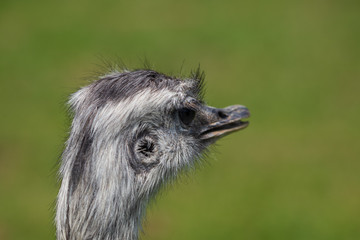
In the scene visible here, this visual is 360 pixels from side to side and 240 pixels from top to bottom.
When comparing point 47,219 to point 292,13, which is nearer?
point 47,219

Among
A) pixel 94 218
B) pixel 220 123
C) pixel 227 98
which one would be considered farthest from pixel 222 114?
pixel 227 98

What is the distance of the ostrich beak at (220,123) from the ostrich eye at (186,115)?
0.09 m

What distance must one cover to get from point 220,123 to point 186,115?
184mm

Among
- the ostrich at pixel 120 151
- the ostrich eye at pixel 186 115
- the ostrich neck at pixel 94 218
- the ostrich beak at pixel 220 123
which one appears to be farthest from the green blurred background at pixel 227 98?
the ostrich neck at pixel 94 218

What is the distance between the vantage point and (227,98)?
586 centimetres

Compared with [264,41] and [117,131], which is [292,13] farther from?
[117,131]

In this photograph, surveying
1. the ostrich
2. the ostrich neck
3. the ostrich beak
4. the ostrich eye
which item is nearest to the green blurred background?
the ostrich beak

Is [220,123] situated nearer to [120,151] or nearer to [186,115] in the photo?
[186,115]

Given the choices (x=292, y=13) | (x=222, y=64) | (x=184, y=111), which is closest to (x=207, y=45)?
(x=222, y=64)

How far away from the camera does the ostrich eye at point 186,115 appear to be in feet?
6.91

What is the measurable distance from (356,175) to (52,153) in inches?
112

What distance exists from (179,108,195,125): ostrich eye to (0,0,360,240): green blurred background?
4.74 ft

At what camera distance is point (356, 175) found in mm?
5031

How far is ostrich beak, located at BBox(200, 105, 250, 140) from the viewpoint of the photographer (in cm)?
224
